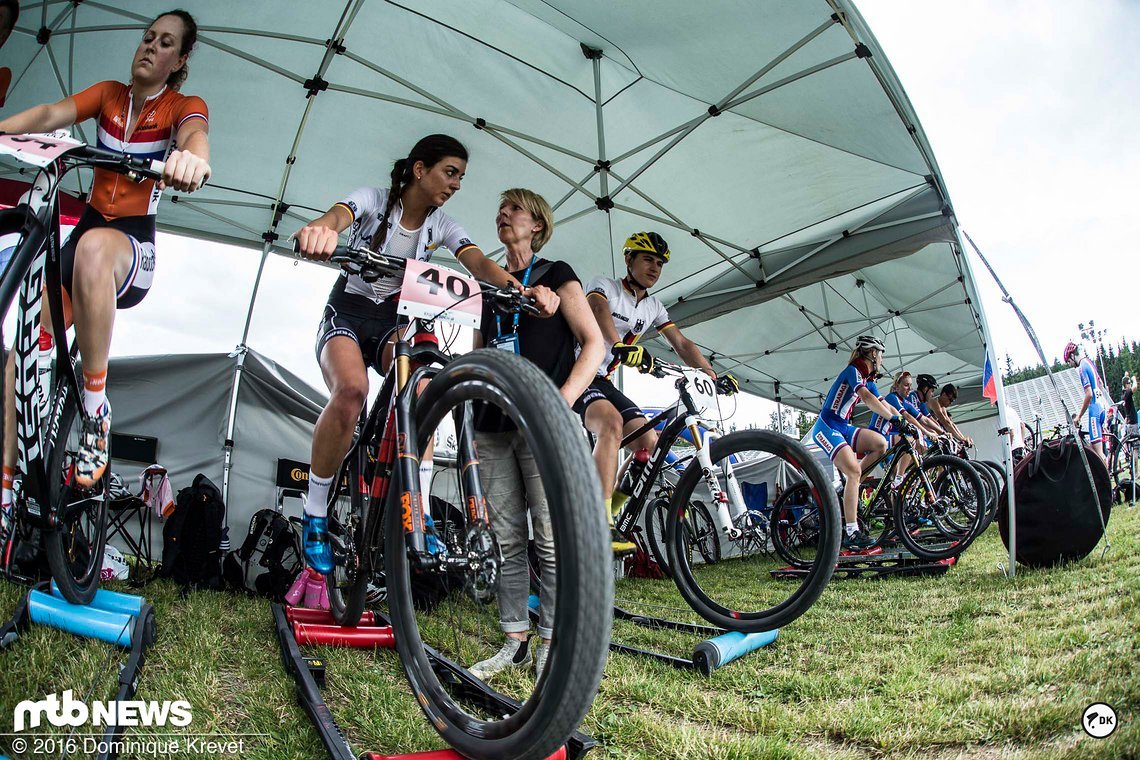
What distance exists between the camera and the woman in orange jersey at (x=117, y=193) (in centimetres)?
185

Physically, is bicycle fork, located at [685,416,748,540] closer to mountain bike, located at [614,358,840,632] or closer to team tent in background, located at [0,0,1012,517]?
Answer: mountain bike, located at [614,358,840,632]

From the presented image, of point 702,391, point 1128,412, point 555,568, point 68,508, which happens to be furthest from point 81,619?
point 1128,412

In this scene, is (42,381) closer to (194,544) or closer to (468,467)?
(468,467)

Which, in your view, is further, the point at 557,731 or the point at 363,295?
the point at 363,295

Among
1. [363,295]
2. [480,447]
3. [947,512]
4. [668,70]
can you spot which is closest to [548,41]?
[668,70]

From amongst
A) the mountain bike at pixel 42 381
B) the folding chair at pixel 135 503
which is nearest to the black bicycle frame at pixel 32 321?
the mountain bike at pixel 42 381

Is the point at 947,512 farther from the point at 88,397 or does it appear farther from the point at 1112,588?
the point at 88,397

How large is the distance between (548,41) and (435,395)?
13.0ft

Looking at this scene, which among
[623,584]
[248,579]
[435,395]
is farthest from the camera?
[623,584]

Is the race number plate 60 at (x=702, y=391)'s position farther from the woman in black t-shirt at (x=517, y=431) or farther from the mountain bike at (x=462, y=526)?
the mountain bike at (x=462, y=526)

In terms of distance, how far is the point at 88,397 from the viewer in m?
1.97

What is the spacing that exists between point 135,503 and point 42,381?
3.19 meters

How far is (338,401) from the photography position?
2.11 m

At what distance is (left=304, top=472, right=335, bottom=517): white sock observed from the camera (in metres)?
2.25
